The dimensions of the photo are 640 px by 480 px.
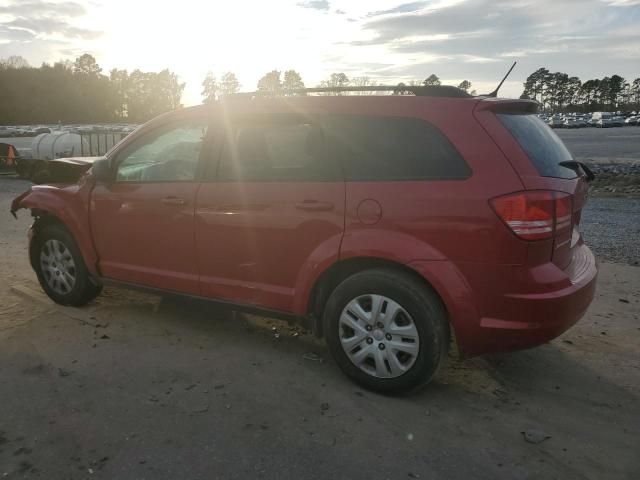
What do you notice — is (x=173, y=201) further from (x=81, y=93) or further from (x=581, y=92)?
(x=581, y=92)

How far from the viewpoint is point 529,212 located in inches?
112

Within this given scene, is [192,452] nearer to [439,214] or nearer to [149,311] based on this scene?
[439,214]

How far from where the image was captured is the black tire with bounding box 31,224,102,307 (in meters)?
4.66

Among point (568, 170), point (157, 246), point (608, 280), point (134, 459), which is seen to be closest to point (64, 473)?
point (134, 459)

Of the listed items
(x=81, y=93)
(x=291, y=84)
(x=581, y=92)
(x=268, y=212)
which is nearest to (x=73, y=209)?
(x=268, y=212)

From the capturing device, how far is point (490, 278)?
2.93m

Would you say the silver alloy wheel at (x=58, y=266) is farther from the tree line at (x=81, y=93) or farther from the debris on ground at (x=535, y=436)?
the tree line at (x=81, y=93)

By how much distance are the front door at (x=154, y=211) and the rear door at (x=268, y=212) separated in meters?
0.17

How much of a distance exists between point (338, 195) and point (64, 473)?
206cm

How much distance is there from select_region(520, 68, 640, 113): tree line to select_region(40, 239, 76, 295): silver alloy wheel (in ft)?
480

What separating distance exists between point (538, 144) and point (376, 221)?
1.06 metres

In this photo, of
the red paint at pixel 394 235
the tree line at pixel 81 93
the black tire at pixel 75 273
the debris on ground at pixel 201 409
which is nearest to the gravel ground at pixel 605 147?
the red paint at pixel 394 235

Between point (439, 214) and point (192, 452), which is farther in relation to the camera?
point (439, 214)

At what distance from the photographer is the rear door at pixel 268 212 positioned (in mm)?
3355
